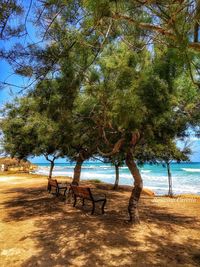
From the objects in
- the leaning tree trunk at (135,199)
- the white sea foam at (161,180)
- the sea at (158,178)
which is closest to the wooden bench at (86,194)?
the leaning tree trunk at (135,199)

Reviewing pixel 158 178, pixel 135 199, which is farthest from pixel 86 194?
pixel 158 178

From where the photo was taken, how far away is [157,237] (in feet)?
25.1

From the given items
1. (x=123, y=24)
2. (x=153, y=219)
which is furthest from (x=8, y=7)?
(x=153, y=219)

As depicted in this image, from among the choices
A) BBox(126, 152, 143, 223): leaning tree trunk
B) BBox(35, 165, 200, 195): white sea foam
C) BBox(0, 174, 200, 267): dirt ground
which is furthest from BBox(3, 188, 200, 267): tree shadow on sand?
BBox(35, 165, 200, 195): white sea foam

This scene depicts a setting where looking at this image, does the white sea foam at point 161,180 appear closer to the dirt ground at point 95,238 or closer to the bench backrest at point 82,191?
the bench backrest at point 82,191

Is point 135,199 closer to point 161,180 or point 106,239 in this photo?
point 106,239

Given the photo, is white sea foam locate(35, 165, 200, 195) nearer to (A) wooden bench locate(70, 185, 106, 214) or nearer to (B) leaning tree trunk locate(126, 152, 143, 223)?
(A) wooden bench locate(70, 185, 106, 214)

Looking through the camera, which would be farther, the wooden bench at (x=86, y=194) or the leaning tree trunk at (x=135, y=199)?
the wooden bench at (x=86, y=194)

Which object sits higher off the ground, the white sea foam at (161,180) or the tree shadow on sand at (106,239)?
the tree shadow on sand at (106,239)

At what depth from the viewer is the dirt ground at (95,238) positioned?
596 cm

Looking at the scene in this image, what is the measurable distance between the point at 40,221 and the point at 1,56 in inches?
245

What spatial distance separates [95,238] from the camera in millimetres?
7363

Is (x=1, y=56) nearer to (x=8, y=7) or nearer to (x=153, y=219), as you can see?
(x=8, y=7)

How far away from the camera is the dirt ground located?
5961 mm
